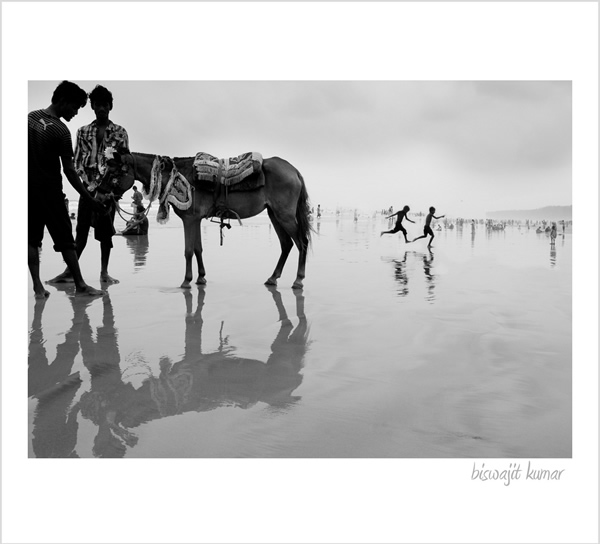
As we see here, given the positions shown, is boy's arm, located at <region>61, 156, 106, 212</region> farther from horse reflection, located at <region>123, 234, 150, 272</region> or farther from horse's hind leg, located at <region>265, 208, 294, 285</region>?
horse reflection, located at <region>123, 234, 150, 272</region>

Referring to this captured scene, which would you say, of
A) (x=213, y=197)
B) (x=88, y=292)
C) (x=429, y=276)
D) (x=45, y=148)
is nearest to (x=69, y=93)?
(x=45, y=148)

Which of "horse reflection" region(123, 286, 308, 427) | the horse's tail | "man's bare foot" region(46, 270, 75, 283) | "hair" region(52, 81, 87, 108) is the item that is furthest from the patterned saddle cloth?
"horse reflection" region(123, 286, 308, 427)

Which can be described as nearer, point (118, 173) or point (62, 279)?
point (118, 173)

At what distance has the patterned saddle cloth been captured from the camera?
7066 millimetres

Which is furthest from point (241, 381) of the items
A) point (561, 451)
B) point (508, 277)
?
point (508, 277)

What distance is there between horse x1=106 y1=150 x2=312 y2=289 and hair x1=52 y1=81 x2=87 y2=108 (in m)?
1.32

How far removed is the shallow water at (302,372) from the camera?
8.13 ft

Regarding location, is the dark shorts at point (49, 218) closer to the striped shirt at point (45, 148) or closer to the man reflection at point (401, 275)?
the striped shirt at point (45, 148)

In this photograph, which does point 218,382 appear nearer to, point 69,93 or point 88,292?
point 88,292

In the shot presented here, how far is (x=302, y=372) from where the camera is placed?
11.3 ft

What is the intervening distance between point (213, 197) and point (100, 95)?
1.92 m

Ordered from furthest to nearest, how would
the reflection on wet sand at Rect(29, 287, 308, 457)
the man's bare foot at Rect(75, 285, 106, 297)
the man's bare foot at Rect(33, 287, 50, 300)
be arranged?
the man's bare foot at Rect(75, 285, 106, 297) → the man's bare foot at Rect(33, 287, 50, 300) → the reflection on wet sand at Rect(29, 287, 308, 457)

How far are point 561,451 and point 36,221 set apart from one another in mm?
5554

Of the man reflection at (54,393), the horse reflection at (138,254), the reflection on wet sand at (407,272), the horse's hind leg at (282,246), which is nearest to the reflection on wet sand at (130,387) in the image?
the man reflection at (54,393)
